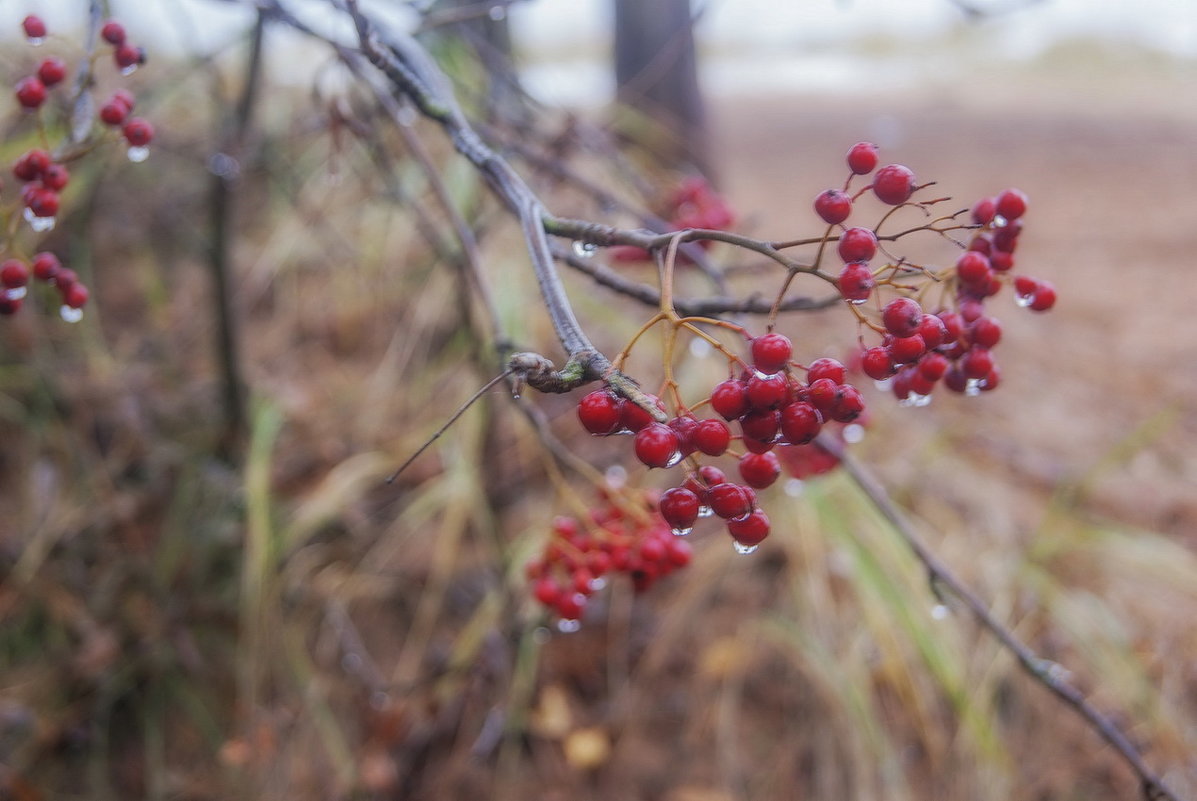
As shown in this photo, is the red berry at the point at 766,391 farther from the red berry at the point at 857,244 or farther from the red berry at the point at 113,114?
the red berry at the point at 113,114

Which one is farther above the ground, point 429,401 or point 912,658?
point 429,401

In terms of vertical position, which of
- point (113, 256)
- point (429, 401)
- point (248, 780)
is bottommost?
point (248, 780)

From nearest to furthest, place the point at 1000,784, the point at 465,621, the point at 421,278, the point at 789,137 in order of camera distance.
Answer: the point at 1000,784 < the point at 465,621 < the point at 421,278 < the point at 789,137

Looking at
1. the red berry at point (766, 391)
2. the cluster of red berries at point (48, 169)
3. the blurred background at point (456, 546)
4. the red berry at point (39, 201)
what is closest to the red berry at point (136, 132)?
the cluster of red berries at point (48, 169)

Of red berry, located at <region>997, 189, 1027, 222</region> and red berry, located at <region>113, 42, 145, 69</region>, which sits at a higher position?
red berry, located at <region>113, 42, 145, 69</region>

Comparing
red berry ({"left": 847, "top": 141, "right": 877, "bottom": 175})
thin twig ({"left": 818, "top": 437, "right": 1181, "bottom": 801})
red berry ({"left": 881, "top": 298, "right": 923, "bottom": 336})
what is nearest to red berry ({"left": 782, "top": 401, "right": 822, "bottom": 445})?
red berry ({"left": 881, "top": 298, "right": 923, "bottom": 336})

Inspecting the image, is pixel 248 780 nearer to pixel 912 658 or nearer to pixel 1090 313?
pixel 912 658

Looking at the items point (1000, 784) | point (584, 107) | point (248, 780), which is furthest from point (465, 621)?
point (584, 107)

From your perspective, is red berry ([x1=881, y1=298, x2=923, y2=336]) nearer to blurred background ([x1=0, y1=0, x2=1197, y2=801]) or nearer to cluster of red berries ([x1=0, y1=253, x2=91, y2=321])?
blurred background ([x1=0, y1=0, x2=1197, y2=801])
